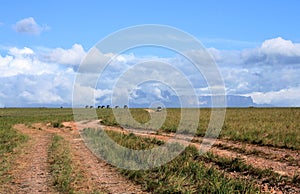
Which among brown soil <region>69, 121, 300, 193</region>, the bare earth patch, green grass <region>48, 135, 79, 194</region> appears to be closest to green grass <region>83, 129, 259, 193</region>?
the bare earth patch

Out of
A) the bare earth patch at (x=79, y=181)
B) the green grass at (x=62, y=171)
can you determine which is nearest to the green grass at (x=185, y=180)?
the bare earth patch at (x=79, y=181)

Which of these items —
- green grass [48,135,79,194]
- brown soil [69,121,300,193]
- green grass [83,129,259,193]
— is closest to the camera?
green grass [83,129,259,193]

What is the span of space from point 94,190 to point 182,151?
828cm

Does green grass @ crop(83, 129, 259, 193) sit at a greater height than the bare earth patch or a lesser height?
greater

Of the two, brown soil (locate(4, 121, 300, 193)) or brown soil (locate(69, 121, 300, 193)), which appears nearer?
brown soil (locate(4, 121, 300, 193))

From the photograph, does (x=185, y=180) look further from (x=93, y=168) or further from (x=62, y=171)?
(x=93, y=168)

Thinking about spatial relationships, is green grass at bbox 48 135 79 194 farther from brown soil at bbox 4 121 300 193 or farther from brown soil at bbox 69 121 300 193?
brown soil at bbox 69 121 300 193

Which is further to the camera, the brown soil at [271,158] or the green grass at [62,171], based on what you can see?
the brown soil at [271,158]

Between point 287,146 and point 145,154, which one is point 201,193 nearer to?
point 145,154

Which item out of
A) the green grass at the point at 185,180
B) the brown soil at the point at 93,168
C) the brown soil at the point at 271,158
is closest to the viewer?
the green grass at the point at 185,180

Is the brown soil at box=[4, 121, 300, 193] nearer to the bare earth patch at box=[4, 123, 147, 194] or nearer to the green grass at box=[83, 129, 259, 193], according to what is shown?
the bare earth patch at box=[4, 123, 147, 194]

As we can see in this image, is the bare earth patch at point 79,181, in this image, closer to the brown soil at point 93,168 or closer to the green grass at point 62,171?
the brown soil at point 93,168

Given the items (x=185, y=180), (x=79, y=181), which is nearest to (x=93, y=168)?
(x=79, y=181)

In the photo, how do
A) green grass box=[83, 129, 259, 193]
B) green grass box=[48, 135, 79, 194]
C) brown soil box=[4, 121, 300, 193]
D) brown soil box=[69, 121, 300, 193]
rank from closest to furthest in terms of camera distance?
1. green grass box=[83, 129, 259, 193]
2. green grass box=[48, 135, 79, 194]
3. brown soil box=[4, 121, 300, 193]
4. brown soil box=[69, 121, 300, 193]
